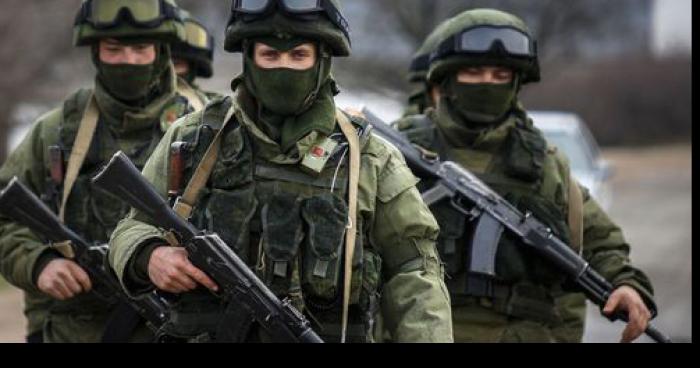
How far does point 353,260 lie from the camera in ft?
16.2

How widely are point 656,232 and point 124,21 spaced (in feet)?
48.6

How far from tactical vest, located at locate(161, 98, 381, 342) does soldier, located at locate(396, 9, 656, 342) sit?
1798mm

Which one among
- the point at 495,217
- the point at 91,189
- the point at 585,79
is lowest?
the point at 585,79

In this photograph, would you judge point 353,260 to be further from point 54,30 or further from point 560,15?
point 560,15

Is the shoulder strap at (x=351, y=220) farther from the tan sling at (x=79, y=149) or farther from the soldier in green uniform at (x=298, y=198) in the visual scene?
the tan sling at (x=79, y=149)

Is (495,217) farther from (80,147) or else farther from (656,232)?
(656,232)

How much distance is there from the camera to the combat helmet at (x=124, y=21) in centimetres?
695

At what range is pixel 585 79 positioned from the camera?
32688 mm

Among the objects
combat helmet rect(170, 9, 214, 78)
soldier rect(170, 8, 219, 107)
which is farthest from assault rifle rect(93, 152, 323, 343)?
combat helmet rect(170, 9, 214, 78)

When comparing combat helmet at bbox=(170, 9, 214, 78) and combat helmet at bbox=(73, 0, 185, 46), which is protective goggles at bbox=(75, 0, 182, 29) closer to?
combat helmet at bbox=(73, 0, 185, 46)

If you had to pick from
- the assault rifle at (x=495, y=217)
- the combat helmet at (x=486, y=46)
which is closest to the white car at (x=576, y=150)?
the combat helmet at (x=486, y=46)

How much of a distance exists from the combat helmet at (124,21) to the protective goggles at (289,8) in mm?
1939

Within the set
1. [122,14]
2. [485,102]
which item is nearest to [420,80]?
[485,102]

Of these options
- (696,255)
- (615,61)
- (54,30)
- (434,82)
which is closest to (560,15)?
(615,61)
